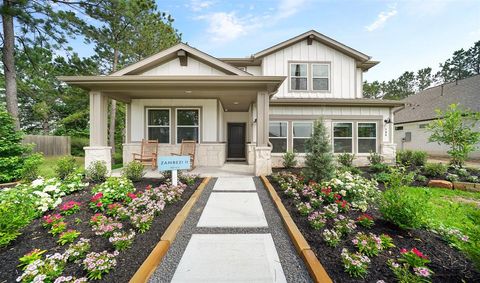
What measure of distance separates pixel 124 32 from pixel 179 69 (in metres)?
7.11

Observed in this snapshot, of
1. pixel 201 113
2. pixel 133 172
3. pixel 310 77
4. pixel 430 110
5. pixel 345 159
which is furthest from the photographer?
pixel 430 110

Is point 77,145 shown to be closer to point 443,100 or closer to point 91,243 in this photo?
point 91,243

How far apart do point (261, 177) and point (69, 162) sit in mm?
5690

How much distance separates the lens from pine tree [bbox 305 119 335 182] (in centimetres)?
495

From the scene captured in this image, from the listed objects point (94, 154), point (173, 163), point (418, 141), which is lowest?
point (173, 163)

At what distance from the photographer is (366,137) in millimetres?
8930

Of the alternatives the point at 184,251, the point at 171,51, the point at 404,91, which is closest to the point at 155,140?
the point at 171,51

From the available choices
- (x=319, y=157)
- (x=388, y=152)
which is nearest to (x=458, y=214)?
(x=319, y=157)

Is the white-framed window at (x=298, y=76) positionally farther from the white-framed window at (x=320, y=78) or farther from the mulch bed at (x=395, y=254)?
the mulch bed at (x=395, y=254)

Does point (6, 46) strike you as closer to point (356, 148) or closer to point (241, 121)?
point (241, 121)

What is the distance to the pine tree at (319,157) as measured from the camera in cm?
495

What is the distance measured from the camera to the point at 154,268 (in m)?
2.19

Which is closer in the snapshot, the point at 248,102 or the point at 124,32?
the point at 248,102

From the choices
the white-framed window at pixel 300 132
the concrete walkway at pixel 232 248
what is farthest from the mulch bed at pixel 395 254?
the white-framed window at pixel 300 132
